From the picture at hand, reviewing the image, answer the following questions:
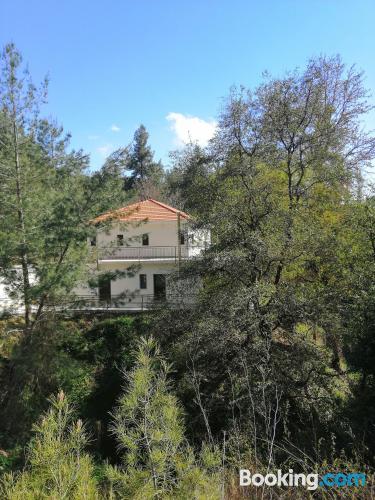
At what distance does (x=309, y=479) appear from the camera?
3914 millimetres

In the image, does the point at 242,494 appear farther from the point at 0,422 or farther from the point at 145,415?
the point at 0,422

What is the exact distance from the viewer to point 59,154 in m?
12.8

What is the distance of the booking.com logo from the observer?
12.4 feet

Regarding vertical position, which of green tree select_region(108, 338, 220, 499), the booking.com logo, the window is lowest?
the booking.com logo

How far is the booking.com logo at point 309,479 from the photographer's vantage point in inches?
149

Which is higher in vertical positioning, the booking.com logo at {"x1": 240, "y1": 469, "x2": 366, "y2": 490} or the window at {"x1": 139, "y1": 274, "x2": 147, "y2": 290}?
the window at {"x1": 139, "y1": 274, "x2": 147, "y2": 290}

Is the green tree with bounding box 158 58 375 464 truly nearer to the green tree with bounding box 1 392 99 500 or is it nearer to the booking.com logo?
the booking.com logo

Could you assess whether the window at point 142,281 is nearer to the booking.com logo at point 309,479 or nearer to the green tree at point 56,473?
the booking.com logo at point 309,479

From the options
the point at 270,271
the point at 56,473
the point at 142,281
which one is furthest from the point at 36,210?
the point at 142,281

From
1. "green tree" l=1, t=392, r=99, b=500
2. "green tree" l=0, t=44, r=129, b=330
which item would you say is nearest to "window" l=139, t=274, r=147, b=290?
"green tree" l=0, t=44, r=129, b=330

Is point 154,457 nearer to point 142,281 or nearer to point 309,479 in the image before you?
point 309,479

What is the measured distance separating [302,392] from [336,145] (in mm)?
8848

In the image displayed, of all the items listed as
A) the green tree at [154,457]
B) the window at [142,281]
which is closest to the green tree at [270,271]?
the green tree at [154,457]

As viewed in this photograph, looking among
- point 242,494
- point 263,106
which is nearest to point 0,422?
point 242,494
